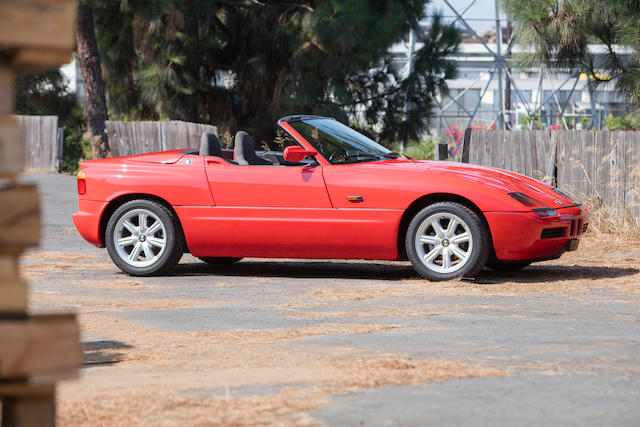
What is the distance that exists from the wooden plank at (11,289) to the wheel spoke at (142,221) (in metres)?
6.84

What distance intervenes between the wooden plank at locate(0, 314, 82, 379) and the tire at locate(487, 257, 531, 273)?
24.0 ft

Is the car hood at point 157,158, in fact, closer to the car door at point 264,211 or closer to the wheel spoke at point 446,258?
the car door at point 264,211

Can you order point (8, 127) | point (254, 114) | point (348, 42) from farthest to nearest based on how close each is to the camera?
point (254, 114)
point (348, 42)
point (8, 127)

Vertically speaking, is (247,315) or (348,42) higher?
(348,42)

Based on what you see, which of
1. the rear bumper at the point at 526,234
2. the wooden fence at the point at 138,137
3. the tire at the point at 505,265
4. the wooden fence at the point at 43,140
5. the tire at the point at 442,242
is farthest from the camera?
the wooden fence at the point at 43,140

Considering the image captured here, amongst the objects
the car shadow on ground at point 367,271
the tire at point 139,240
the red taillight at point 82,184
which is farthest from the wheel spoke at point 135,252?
the red taillight at point 82,184

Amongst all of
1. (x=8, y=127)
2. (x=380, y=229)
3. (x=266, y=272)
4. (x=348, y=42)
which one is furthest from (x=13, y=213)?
(x=348, y=42)

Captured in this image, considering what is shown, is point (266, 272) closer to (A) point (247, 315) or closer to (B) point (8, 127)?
(A) point (247, 315)

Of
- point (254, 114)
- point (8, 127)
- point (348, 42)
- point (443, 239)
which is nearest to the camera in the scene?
point (8, 127)

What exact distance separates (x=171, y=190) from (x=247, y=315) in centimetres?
268

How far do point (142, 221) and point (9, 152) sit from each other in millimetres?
6888

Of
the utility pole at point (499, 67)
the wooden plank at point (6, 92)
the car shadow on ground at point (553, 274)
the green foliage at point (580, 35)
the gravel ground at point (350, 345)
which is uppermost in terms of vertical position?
the utility pole at point (499, 67)

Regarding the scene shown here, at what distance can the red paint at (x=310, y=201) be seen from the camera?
8.83 metres

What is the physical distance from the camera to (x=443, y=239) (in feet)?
29.2
